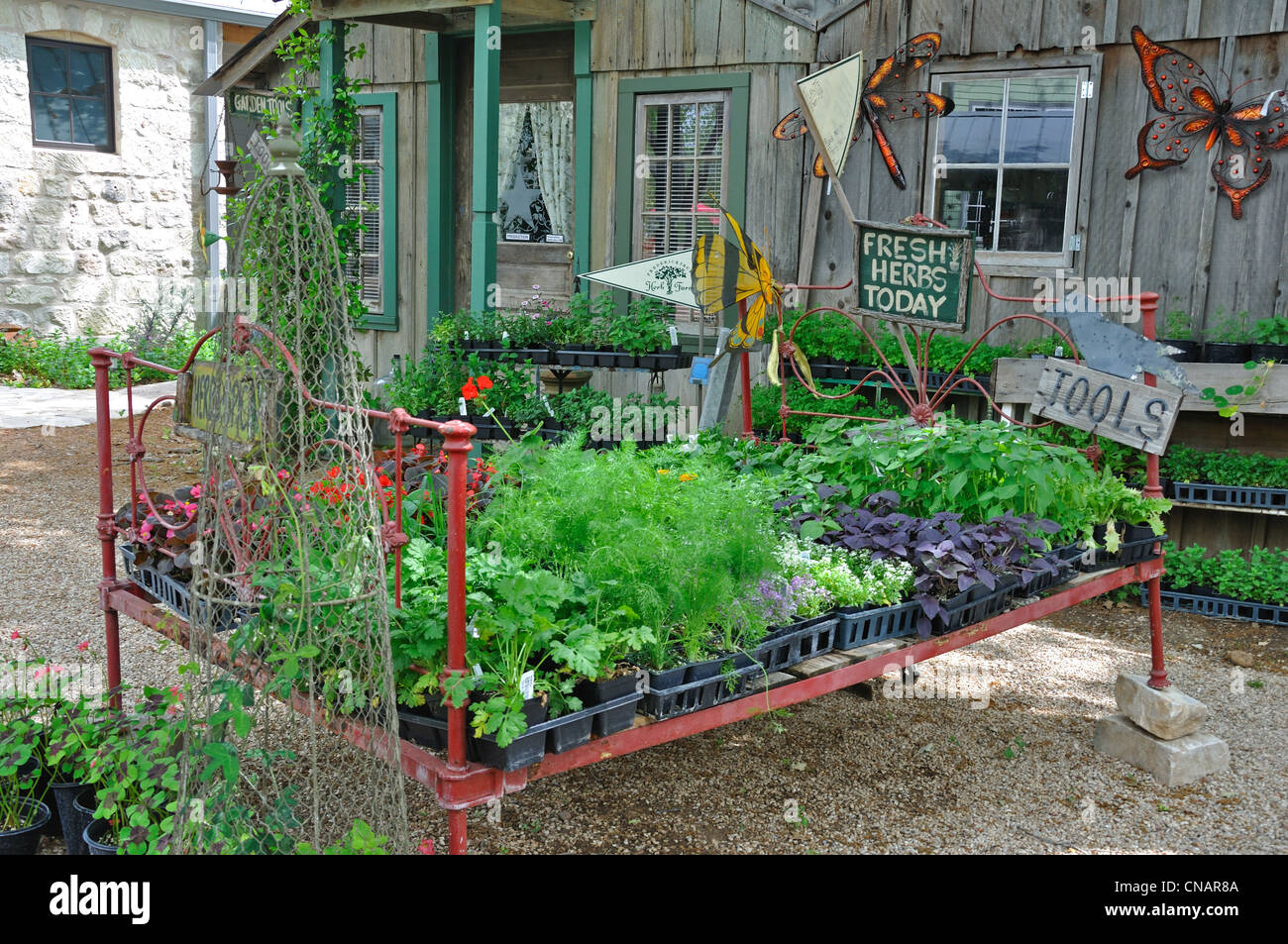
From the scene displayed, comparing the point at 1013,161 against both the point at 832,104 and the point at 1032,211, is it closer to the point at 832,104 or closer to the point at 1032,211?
the point at 1032,211

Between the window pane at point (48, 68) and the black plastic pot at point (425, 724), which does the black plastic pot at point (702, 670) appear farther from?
the window pane at point (48, 68)

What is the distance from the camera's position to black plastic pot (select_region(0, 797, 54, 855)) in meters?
3.37

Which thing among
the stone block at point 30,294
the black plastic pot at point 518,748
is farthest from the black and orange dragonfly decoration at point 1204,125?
the stone block at point 30,294

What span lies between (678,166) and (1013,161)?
2.29 meters

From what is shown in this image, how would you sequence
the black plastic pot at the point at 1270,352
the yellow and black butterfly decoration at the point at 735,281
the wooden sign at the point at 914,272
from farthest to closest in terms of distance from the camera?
the black plastic pot at the point at 1270,352 < the yellow and black butterfly decoration at the point at 735,281 < the wooden sign at the point at 914,272

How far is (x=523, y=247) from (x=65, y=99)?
6.27 meters

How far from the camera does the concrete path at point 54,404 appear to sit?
9.73 metres

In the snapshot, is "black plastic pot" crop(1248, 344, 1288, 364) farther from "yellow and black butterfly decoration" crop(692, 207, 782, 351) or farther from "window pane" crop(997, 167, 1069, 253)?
"yellow and black butterfly decoration" crop(692, 207, 782, 351)

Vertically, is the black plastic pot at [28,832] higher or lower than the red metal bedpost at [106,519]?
lower

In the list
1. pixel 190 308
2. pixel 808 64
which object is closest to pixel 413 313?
pixel 808 64

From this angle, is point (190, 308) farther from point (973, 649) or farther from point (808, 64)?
point (973, 649)

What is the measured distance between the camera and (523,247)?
9062 millimetres

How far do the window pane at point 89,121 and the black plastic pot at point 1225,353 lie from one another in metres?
11.1

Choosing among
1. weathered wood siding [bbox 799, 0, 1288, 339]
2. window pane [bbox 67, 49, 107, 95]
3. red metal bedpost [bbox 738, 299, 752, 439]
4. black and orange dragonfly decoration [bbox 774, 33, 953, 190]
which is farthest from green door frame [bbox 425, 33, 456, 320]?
window pane [bbox 67, 49, 107, 95]
